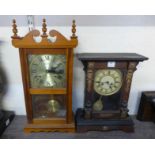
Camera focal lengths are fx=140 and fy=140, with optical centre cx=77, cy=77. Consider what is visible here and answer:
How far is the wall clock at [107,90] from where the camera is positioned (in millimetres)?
1022

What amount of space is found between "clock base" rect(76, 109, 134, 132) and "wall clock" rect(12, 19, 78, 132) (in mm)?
76

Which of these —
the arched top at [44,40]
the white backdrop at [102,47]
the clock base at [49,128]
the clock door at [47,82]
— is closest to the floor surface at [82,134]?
the clock base at [49,128]

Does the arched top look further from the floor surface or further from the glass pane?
the floor surface

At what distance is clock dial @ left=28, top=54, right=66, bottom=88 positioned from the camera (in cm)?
100

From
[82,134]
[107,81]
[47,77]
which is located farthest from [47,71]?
[82,134]

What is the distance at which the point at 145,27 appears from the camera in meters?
1.15

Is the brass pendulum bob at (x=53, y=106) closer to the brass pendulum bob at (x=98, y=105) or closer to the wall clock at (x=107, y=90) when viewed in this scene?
the wall clock at (x=107, y=90)

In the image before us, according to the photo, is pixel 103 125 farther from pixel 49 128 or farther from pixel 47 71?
pixel 47 71

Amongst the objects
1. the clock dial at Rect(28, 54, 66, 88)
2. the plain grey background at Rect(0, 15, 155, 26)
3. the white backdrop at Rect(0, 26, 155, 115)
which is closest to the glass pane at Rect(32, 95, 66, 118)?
the clock dial at Rect(28, 54, 66, 88)

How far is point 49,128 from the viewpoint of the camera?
1159 millimetres

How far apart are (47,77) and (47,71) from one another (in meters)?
0.05

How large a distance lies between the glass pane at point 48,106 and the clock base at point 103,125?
0.17m

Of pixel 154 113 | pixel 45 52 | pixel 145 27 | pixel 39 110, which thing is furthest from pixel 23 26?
pixel 154 113
